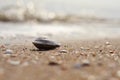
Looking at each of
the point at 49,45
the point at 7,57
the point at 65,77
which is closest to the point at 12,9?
the point at 49,45

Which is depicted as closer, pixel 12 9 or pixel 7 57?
pixel 7 57

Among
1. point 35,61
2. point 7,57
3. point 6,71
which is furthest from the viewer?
point 7,57

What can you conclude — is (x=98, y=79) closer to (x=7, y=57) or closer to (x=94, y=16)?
(x=7, y=57)

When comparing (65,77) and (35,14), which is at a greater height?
(65,77)

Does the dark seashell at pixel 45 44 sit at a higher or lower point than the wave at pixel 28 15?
higher

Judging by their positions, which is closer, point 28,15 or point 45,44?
point 45,44

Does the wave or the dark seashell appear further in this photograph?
the wave

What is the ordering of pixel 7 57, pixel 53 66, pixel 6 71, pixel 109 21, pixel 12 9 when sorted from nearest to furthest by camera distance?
pixel 6 71
pixel 53 66
pixel 7 57
pixel 12 9
pixel 109 21

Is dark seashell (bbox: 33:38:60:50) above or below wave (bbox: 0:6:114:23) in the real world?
above

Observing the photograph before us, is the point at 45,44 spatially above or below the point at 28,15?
above

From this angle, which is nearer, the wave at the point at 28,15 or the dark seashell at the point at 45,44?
the dark seashell at the point at 45,44
